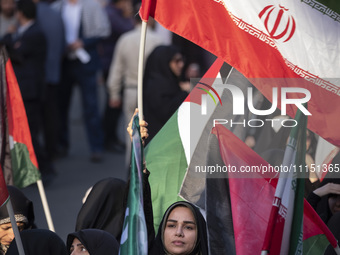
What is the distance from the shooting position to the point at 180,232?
21.0ft

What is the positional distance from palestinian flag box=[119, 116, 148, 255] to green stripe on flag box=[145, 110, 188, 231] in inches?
47.9

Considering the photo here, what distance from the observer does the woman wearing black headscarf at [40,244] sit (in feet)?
21.5

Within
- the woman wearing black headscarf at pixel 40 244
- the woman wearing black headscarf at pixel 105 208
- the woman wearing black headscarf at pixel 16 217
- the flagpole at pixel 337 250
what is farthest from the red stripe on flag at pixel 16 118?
the flagpole at pixel 337 250

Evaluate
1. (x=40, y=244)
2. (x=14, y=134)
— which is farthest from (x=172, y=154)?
(x=40, y=244)

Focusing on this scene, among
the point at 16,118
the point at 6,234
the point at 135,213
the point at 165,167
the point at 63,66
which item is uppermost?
the point at 63,66

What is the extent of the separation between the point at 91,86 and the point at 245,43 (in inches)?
250

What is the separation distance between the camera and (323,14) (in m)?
6.82

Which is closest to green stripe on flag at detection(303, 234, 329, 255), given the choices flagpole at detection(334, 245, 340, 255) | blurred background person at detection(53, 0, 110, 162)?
flagpole at detection(334, 245, 340, 255)

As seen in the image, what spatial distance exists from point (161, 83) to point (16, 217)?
369 centimetres

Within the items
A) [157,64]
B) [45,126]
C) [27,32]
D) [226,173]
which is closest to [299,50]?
[226,173]

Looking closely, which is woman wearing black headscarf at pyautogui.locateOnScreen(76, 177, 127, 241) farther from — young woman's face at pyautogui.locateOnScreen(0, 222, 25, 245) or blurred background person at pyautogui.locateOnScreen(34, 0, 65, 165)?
blurred background person at pyautogui.locateOnScreen(34, 0, 65, 165)

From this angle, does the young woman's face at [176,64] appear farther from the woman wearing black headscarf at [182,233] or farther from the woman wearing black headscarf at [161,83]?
the woman wearing black headscarf at [182,233]

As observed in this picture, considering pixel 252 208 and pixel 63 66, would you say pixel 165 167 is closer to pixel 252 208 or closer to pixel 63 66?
pixel 252 208

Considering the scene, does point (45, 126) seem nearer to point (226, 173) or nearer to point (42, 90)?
point (42, 90)
